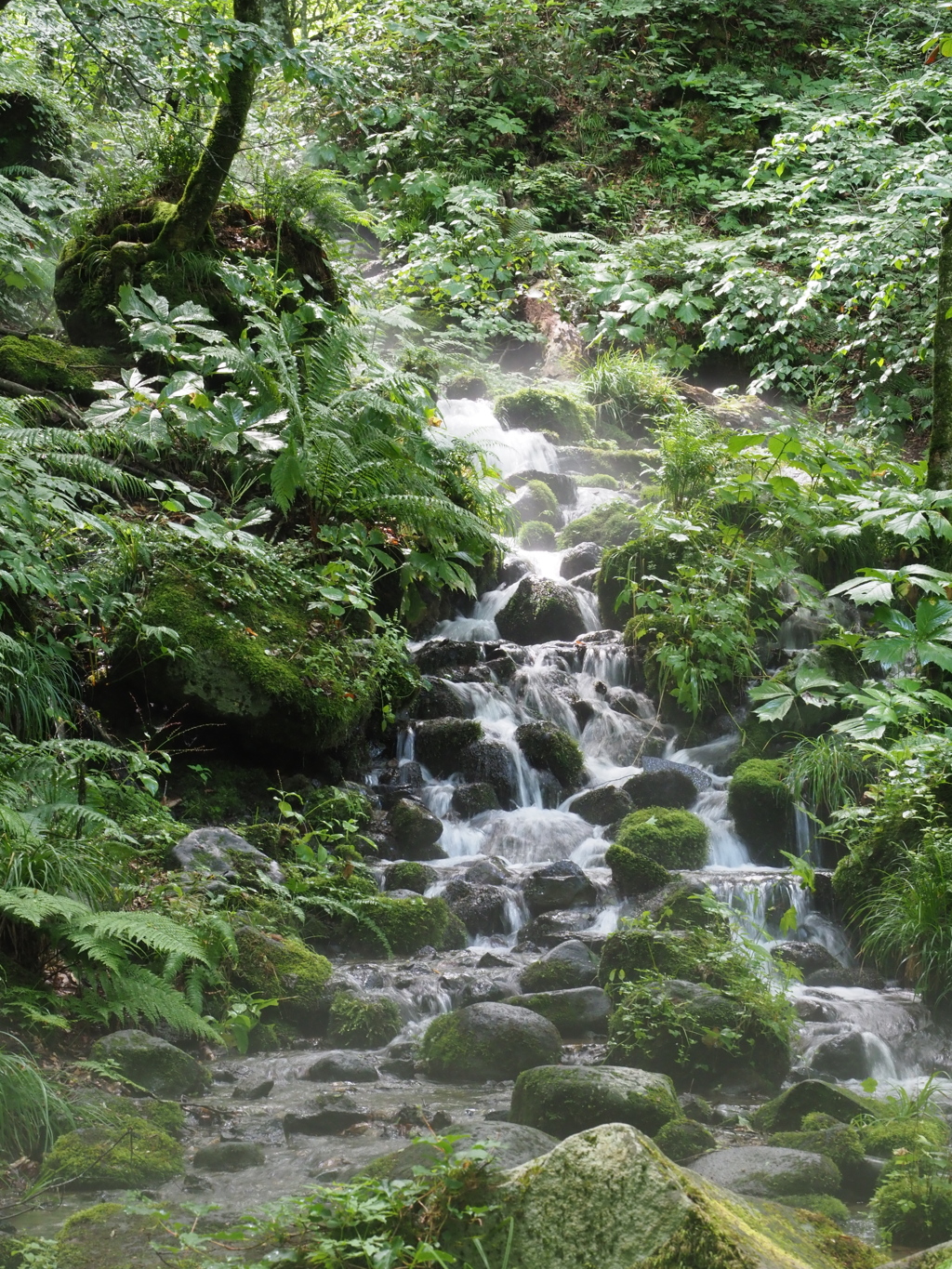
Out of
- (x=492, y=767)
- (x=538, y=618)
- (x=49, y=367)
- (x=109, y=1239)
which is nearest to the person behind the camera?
(x=109, y=1239)

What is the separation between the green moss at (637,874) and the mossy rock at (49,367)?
15.4 ft

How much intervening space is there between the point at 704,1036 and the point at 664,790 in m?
2.81

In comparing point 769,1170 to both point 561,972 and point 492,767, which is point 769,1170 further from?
point 492,767

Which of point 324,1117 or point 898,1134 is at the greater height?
point 898,1134

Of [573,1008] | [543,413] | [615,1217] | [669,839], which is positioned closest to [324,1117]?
[573,1008]

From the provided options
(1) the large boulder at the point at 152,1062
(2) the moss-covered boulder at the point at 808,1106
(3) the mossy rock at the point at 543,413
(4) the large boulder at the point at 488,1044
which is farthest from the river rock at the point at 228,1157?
(3) the mossy rock at the point at 543,413

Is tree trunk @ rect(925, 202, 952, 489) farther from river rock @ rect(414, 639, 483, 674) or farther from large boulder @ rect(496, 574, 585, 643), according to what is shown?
river rock @ rect(414, 639, 483, 674)

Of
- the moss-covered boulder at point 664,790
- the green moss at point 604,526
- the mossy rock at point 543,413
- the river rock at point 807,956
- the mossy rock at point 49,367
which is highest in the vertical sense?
the mossy rock at point 543,413

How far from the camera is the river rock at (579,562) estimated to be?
969 centimetres

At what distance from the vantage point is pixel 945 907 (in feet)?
15.0

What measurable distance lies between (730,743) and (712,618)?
96 cm

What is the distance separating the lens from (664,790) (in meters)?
6.77

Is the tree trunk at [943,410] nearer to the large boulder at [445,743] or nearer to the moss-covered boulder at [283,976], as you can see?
the large boulder at [445,743]

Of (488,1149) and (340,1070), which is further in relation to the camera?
(340,1070)
